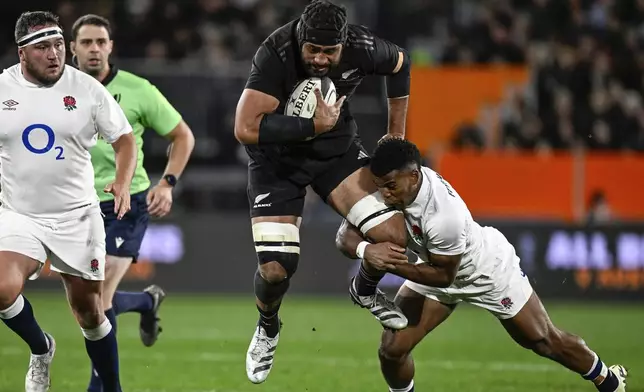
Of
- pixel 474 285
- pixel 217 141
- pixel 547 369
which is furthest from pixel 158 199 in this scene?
pixel 217 141

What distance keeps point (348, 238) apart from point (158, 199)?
170 centimetres

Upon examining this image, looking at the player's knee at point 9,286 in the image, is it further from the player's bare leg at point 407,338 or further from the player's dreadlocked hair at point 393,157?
the player's bare leg at point 407,338

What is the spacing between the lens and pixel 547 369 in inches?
409

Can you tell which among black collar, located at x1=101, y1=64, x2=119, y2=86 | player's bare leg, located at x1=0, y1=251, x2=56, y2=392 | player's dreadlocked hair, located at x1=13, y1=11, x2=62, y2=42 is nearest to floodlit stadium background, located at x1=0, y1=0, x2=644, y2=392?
player's bare leg, located at x1=0, y1=251, x2=56, y2=392

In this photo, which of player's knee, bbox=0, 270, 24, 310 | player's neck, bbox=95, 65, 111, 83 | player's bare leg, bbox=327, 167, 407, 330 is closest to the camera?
player's knee, bbox=0, 270, 24, 310

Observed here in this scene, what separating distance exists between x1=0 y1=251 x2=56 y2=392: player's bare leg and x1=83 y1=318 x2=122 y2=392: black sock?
0.30 metres

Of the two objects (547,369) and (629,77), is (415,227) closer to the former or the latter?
(547,369)

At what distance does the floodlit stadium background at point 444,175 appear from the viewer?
36.7 feet

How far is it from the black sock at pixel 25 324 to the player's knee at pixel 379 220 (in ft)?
7.31

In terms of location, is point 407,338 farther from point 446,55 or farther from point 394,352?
point 446,55

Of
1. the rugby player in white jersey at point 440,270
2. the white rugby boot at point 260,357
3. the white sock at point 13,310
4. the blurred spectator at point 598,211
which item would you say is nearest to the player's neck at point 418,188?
the rugby player in white jersey at point 440,270

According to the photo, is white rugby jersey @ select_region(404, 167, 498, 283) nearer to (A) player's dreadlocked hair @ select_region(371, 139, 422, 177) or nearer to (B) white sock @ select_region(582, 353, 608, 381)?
(A) player's dreadlocked hair @ select_region(371, 139, 422, 177)

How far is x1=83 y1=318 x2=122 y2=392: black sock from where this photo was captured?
742 cm

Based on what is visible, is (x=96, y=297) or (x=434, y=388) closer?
(x=96, y=297)
